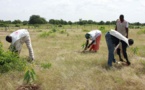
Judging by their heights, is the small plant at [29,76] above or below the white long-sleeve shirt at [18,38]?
below

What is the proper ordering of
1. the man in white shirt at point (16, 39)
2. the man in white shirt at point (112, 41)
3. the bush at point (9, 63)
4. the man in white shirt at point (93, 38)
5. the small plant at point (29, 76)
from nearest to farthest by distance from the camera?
1. the small plant at point (29, 76)
2. the bush at point (9, 63)
3. the man in white shirt at point (112, 41)
4. the man in white shirt at point (16, 39)
5. the man in white shirt at point (93, 38)

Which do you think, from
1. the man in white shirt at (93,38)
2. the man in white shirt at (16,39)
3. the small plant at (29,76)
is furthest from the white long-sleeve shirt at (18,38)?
the man in white shirt at (93,38)

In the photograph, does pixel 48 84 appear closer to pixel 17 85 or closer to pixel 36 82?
pixel 36 82

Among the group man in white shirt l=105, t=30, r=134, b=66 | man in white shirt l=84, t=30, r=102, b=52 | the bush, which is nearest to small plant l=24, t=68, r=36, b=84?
the bush

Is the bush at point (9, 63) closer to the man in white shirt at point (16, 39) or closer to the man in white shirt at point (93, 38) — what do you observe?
the man in white shirt at point (16, 39)

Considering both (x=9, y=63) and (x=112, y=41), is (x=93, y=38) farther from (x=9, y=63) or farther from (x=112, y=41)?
(x=9, y=63)

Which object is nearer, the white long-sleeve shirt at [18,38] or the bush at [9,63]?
the bush at [9,63]

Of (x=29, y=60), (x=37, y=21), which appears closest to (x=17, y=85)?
(x=29, y=60)

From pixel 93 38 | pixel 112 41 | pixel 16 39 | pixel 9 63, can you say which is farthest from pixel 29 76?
pixel 93 38

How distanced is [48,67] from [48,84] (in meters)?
1.60

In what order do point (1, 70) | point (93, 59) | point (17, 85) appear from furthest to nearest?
point (93, 59), point (1, 70), point (17, 85)

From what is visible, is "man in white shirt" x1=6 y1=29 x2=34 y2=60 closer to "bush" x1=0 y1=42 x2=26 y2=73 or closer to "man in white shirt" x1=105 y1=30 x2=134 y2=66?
"bush" x1=0 y1=42 x2=26 y2=73

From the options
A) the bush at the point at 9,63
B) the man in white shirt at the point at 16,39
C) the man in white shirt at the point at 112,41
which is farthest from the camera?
the man in white shirt at the point at 16,39

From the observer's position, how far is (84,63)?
938cm
